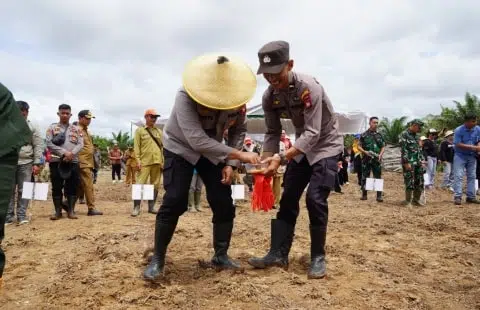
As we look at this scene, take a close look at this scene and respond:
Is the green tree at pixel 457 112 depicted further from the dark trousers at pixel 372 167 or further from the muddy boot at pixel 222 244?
the muddy boot at pixel 222 244

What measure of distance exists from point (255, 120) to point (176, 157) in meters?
11.8

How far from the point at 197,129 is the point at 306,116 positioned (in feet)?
2.82

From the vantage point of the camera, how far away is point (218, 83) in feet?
10.9

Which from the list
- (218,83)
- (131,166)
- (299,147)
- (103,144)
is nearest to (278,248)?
(299,147)

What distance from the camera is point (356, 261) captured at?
4.07 meters

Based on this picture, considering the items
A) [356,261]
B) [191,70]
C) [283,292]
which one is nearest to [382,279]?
[356,261]

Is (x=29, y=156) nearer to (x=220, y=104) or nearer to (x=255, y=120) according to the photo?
(x=220, y=104)

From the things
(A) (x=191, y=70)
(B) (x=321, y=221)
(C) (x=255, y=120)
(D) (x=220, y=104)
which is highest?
(C) (x=255, y=120)

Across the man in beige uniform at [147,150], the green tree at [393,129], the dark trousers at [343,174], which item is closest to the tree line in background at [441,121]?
the green tree at [393,129]

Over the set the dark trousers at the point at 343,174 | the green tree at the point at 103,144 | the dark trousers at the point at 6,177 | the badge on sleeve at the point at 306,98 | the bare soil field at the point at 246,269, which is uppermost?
the green tree at the point at 103,144

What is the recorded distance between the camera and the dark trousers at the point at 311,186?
3.56 m

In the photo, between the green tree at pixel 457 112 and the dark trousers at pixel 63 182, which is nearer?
the dark trousers at pixel 63 182

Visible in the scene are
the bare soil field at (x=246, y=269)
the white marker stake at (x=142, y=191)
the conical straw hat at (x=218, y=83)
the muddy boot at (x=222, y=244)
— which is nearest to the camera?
the bare soil field at (x=246, y=269)

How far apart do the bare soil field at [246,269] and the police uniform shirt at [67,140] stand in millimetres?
1096
